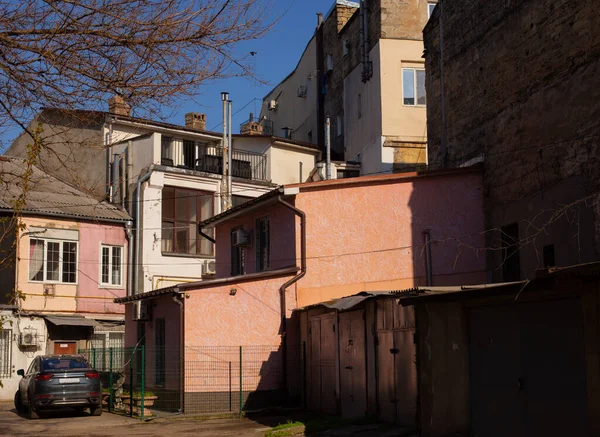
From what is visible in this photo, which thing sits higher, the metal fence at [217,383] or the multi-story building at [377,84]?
the multi-story building at [377,84]

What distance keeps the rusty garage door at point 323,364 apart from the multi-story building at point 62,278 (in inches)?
468

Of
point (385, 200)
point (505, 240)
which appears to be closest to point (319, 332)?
point (385, 200)

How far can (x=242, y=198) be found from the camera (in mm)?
36062

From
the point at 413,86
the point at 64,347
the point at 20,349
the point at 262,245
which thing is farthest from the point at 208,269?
the point at 413,86

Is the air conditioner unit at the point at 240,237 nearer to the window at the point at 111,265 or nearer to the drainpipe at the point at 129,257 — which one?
the drainpipe at the point at 129,257

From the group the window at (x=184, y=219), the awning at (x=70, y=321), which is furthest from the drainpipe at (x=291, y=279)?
the window at (x=184, y=219)

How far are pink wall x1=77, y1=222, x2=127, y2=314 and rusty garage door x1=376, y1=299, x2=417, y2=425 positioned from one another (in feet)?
56.2

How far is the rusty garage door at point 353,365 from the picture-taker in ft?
57.7

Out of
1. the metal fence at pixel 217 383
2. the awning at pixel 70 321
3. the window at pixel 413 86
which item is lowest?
the metal fence at pixel 217 383

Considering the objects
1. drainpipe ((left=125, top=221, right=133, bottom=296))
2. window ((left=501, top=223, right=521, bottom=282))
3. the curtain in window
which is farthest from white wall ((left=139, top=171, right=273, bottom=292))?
window ((left=501, top=223, right=521, bottom=282))

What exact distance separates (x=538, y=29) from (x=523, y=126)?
233 centimetres

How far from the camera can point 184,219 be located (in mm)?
34094

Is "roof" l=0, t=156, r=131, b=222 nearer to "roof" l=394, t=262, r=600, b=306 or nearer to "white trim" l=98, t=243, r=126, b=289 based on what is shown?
"white trim" l=98, t=243, r=126, b=289

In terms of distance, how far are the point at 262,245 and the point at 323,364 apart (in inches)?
231
